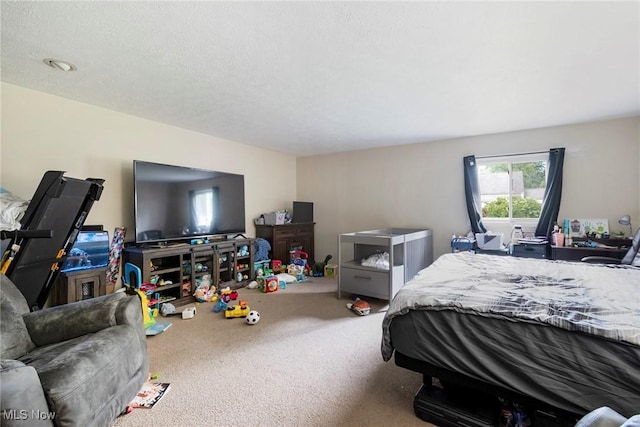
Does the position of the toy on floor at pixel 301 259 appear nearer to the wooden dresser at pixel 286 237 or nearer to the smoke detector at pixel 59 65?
the wooden dresser at pixel 286 237

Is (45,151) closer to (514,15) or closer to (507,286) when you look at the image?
(514,15)

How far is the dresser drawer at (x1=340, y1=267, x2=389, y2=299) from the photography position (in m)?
3.36

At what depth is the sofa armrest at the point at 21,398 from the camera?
100cm

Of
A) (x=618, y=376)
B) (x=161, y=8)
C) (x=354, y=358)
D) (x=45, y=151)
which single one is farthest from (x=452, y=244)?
(x=45, y=151)

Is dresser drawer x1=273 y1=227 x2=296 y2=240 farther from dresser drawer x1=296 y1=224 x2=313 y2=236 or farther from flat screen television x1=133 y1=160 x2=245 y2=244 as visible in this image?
flat screen television x1=133 y1=160 x2=245 y2=244

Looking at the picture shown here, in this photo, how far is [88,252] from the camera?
2.77 m

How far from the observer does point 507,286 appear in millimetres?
1903

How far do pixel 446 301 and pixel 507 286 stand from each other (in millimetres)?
631

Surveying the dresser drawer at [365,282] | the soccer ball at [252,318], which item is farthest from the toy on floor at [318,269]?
the soccer ball at [252,318]

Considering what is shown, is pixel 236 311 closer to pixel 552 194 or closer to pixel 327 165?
pixel 327 165

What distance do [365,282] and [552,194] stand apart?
2.80 m

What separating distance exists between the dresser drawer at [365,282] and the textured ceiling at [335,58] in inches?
74.8

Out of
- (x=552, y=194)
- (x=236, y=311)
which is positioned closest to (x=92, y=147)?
(x=236, y=311)

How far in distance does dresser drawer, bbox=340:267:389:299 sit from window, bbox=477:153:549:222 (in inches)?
87.0
